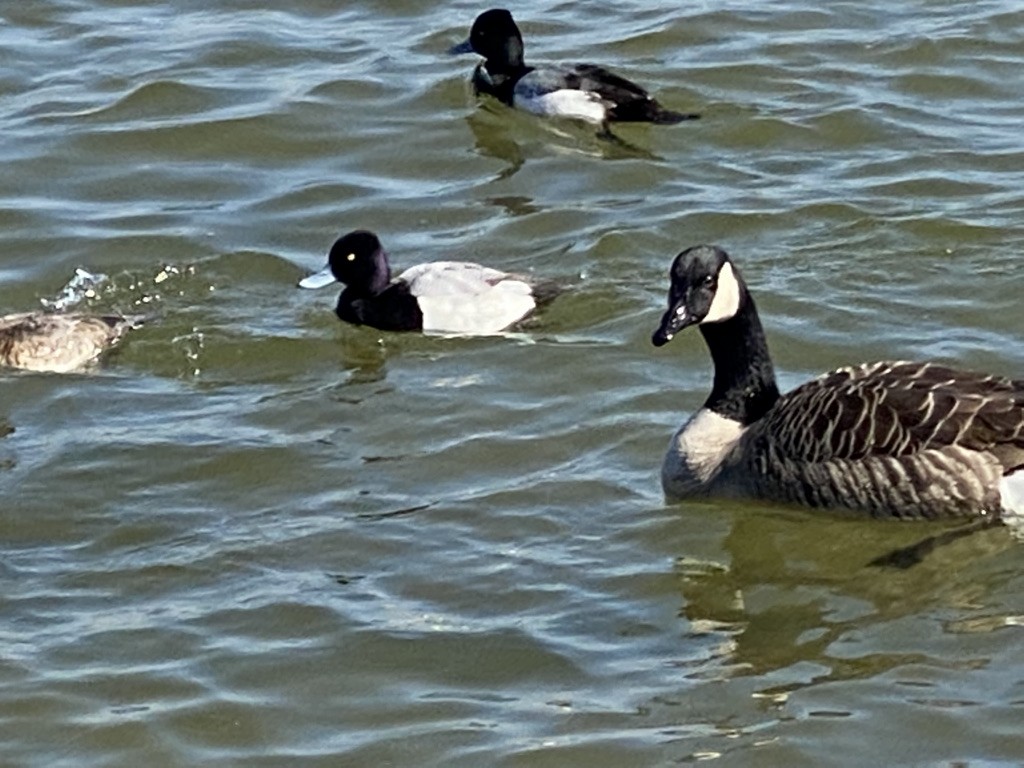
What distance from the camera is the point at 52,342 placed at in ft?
40.7

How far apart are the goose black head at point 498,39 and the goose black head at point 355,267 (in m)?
3.77

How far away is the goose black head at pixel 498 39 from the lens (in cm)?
1686

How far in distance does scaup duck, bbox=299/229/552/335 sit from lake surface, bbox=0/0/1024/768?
5.1 inches

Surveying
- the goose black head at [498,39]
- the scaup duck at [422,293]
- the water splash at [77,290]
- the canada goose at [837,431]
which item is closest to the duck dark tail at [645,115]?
the goose black head at [498,39]

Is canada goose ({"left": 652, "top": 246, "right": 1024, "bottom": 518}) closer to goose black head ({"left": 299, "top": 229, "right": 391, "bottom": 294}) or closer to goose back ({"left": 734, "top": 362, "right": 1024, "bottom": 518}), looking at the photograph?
goose back ({"left": 734, "top": 362, "right": 1024, "bottom": 518})

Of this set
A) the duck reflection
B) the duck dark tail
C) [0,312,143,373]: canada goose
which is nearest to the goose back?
[0,312,143,373]: canada goose

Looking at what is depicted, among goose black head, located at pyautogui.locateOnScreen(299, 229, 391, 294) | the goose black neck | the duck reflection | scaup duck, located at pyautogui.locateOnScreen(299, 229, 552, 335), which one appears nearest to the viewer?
the goose black neck

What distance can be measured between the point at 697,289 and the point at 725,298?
0.16 metres

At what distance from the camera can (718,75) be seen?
16.8 meters

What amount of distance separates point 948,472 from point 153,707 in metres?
3.40

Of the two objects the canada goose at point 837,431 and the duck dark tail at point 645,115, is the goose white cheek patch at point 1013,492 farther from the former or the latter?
the duck dark tail at point 645,115

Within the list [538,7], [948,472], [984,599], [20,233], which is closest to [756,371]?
[948,472]

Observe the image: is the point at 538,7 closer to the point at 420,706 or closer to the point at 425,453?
the point at 425,453

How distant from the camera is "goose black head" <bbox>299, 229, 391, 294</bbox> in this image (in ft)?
43.5
